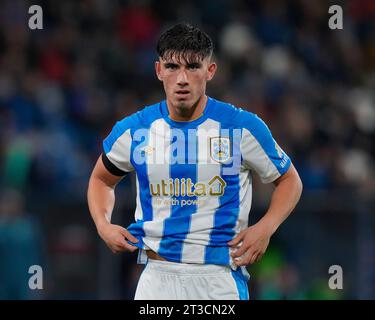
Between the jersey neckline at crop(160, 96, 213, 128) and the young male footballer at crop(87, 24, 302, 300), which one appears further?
the jersey neckline at crop(160, 96, 213, 128)

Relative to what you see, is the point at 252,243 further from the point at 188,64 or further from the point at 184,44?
the point at 184,44

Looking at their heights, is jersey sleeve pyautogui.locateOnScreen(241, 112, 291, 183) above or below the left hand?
above

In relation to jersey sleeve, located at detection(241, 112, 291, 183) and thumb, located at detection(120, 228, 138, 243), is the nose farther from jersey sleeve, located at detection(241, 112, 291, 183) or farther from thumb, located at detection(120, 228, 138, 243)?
thumb, located at detection(120, 228, 138, 243)

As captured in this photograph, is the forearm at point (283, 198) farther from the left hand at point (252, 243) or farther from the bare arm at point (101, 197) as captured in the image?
the bare arm at point (101, 197)

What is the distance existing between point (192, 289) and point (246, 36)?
856 cm

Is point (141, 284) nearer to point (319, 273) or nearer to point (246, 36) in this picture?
point (319, 273)

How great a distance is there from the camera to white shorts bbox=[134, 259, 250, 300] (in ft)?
19.4

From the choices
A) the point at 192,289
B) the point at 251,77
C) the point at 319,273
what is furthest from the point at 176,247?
the point at 251,77

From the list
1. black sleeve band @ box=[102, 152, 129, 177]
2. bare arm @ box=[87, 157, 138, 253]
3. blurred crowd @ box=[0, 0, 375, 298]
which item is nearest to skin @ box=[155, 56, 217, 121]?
black sleeve band @ box=[102, 152, 129, 177]

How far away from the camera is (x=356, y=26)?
1477 cm

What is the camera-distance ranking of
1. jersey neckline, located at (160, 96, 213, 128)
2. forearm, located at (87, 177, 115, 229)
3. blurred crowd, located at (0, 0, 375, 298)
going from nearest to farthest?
jersey neckline, located at (160, 96, 213, 128)
forearm, located at (87, 177, 115, 229)
blurred crowd, located at (0, 0, 375, 298)

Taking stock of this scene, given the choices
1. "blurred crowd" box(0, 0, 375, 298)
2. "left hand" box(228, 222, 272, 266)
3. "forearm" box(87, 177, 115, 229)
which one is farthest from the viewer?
"blurred crowd" box(0, 0, 375, 298)

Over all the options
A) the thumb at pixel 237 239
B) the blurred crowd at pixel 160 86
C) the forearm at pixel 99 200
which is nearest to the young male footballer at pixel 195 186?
the thumb at pixel 237 239

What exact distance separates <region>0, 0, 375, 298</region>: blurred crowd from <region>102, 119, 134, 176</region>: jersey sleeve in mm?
4909
